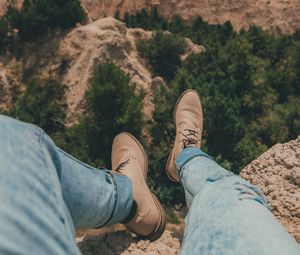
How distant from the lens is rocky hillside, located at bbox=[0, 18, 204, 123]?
12.2 meters

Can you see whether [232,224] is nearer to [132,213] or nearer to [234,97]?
[132,213]

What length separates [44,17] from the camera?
1359 cm

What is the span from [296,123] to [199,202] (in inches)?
479

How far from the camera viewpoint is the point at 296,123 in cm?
1312

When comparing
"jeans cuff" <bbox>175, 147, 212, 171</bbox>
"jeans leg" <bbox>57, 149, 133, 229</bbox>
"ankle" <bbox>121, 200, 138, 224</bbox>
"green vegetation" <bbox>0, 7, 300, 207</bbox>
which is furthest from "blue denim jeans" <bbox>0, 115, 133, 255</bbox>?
"green vegetation" <bbox>0, 7, 300, 207</bbox>

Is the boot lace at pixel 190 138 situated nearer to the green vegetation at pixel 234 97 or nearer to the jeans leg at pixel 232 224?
the jeans leg at pixel 232 224

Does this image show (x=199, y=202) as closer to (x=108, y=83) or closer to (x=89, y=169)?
(x=89, y=169)

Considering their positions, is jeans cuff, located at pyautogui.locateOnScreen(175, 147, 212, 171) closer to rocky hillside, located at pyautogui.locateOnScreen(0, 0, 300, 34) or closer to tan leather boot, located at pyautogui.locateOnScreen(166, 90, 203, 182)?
tan leather boot, located at pyautogui.locateOnScreen(166, 90, 203, 182)

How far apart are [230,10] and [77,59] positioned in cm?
1363

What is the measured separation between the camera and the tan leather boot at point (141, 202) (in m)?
2.53

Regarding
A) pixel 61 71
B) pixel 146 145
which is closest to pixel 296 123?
pixel 146 145

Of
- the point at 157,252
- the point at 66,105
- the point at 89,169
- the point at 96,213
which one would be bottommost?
the point at 66,105

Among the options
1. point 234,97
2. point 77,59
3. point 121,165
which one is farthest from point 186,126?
point 234,97

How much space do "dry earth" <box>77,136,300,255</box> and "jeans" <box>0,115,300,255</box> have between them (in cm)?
57
